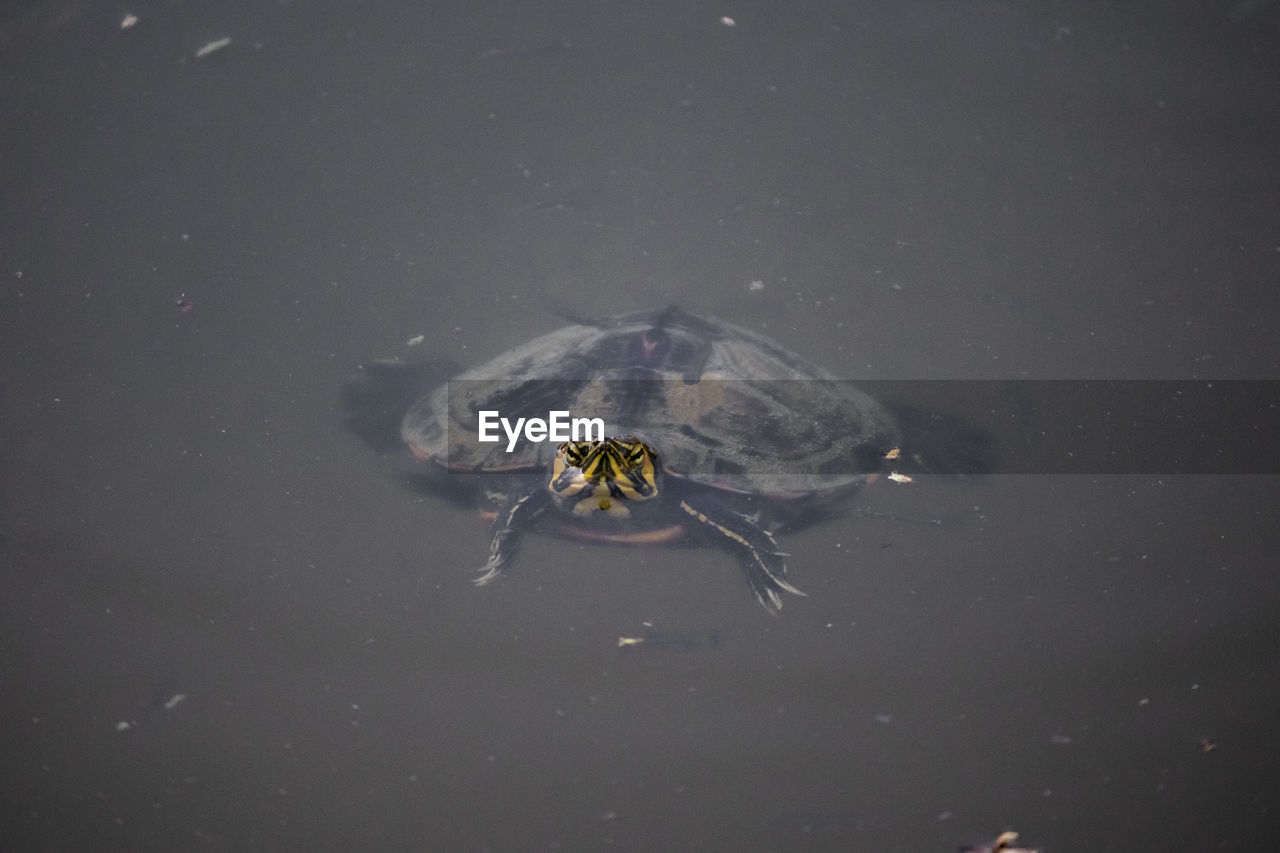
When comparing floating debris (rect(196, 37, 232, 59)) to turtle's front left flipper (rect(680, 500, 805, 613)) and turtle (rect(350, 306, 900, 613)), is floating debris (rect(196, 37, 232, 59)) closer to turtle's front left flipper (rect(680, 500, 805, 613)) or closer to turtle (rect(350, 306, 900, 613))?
turtle (rect(350, 306, 900, 613))

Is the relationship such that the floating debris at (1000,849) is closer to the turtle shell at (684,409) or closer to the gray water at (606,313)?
the gray water at (606,313)

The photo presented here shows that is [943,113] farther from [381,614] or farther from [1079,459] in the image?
[381,614]

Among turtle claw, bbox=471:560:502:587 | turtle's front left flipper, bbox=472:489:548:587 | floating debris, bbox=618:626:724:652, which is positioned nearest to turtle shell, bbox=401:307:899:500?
turtle's front left flipper, bbox=472:489:548:587

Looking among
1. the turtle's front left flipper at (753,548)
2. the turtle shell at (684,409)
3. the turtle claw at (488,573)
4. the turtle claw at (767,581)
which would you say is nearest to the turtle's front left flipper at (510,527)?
the turtle claw at (488,573)

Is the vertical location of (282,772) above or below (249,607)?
below

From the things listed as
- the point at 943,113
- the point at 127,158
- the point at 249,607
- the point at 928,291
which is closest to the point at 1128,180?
the point at 943,113
